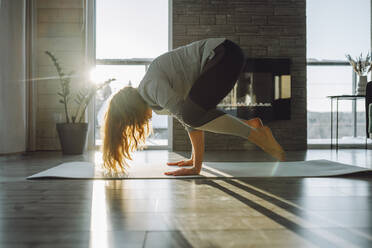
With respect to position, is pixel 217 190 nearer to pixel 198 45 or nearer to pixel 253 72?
pixel 198 45

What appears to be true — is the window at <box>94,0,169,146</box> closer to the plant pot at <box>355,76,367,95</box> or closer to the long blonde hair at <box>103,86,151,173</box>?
the long blonde hair at <box>103,86,151,173</box>

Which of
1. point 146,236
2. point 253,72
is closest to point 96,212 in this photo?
point 146,236

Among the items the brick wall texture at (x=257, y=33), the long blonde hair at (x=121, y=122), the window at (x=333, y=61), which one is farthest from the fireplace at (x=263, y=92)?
the long blonde hair at (x=121, y=122)

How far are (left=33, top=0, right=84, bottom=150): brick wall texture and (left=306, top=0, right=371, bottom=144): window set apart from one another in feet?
9.30

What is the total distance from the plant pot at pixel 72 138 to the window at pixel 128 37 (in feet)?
2.14

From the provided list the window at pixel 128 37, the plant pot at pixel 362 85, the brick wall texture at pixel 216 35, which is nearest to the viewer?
the plant pot at pixel 362 85

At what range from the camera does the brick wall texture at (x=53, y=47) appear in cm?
343

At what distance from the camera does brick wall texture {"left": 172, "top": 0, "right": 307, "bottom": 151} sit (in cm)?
345

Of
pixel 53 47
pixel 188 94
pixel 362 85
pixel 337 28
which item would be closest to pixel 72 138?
pixel 53 47

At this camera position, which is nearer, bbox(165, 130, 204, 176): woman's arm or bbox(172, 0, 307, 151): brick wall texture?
bbox(165, 130, 204, 176): woman's arm

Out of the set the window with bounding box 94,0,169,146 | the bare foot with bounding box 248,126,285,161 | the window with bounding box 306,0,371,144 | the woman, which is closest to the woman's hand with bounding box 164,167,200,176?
the woman

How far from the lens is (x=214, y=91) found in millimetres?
1472

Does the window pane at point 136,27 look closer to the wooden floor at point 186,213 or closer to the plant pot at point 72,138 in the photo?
the plant pot at point 72,138

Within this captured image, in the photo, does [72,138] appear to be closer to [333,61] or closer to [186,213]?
[186,213]
